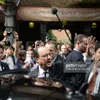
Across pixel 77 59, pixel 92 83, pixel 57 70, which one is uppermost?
pixel 77 59

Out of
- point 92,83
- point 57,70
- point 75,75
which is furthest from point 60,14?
point 92,83

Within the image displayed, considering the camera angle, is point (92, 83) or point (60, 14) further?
point (60, 14)

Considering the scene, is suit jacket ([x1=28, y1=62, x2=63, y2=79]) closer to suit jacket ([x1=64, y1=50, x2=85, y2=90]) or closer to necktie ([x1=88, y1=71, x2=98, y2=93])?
suit jacket ([x1=64, y1=50, x2=85, y2=90])

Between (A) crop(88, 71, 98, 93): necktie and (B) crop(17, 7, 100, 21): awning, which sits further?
(B) crop(17, 7, 100, 21): awning

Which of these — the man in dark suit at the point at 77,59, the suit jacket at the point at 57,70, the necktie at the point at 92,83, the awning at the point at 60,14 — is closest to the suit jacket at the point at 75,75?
the man in dark suit at the point at 77,59

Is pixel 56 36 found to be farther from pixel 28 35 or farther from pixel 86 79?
pixel 86 79

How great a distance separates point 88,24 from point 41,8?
Answer: 267 centimetres

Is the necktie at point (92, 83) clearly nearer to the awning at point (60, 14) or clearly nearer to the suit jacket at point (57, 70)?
the suit jacket at point (57, 70)

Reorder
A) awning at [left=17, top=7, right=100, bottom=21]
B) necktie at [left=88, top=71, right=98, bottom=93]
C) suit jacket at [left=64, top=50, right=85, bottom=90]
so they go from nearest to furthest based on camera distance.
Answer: necktie at [left=88, top=71, right=98, bottom=93], suit jacket at [left=64, top=50, right=85, bottom=90], awning at [left=17, top=7, right=100, bottom=21]

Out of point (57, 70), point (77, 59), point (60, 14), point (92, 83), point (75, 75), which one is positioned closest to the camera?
point (92, 83)

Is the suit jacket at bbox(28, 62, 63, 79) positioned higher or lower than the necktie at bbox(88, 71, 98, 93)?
higher

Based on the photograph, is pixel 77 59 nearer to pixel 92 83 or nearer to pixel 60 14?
pixel 92 83

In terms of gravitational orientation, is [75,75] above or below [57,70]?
below

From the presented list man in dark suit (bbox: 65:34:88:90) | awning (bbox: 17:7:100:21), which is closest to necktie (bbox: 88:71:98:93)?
man in dark suit (bbox: 65:34:88:90)
